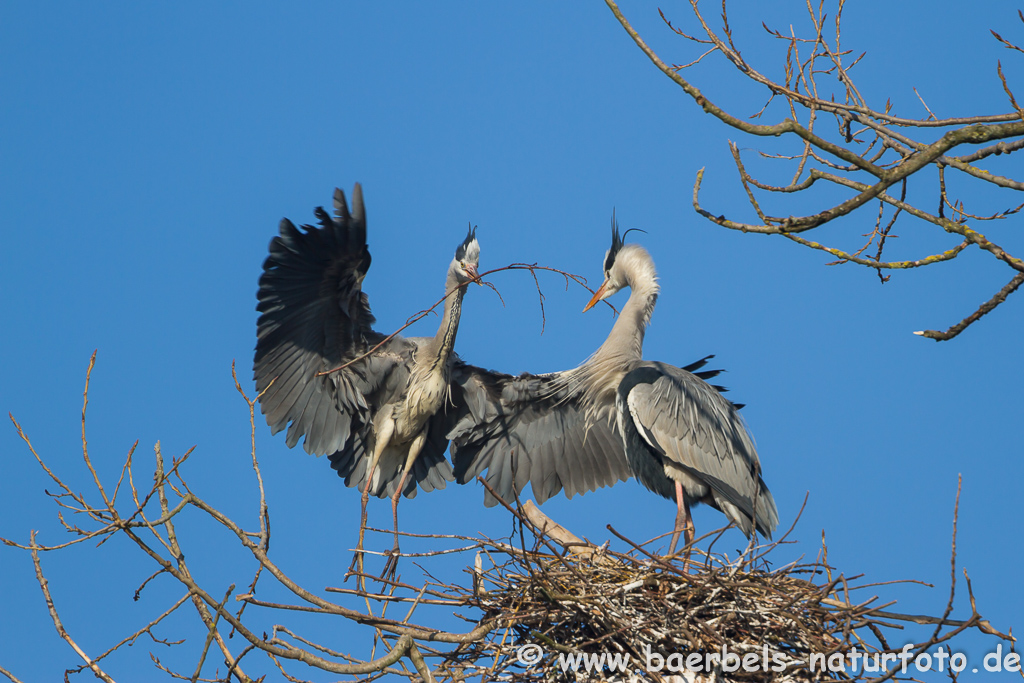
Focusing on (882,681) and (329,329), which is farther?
(329,329)

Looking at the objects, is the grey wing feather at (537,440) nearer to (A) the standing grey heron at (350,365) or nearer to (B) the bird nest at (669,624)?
(A) the standing grey heron at (350,365)

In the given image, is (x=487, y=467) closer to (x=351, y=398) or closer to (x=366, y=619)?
(x=351, y=398)

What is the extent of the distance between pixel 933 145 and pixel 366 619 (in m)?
2.74

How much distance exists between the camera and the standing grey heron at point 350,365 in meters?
6.30

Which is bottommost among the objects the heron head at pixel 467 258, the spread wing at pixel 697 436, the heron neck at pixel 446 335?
the spread wing at pixel 697 436

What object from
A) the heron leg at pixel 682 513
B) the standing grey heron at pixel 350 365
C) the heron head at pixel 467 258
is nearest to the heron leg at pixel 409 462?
the standing grey heron at pixel 350 365

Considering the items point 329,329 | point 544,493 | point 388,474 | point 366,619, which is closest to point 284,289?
point 329,329

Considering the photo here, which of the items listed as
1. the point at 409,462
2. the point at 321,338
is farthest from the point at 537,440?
the point at 321,338

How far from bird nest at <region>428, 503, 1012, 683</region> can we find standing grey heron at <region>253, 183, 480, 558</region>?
7.18ft

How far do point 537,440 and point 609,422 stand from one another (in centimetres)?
57

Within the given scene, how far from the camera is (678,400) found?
6242 millimetres

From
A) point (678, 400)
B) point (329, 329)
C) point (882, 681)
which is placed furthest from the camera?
point (329, 329)

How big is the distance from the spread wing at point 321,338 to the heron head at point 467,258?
653 mm

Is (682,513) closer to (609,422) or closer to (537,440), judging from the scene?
(609,422)
